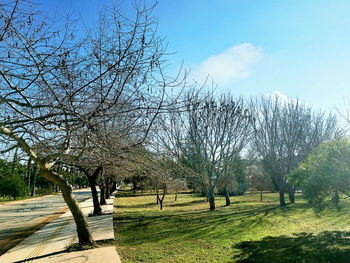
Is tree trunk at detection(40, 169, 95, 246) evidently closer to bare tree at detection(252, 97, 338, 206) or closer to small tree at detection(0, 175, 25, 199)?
bare tree at detection(252, 97, 338, 206)

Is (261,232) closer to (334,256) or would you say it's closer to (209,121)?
(334,256)

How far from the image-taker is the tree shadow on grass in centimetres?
627

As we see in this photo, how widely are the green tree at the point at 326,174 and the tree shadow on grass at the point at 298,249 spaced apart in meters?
1.05

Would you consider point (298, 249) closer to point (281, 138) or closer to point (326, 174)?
point (326, 174)

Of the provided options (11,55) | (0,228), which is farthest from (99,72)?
(0,228)

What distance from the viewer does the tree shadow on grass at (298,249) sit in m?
6.27

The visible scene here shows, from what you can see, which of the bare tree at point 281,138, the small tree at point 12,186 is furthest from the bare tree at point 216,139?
the small tree at point 12,186

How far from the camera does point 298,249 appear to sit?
712 cm

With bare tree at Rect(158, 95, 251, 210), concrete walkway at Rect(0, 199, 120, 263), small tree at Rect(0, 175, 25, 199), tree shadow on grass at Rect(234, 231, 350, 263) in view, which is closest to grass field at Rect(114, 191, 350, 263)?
tree shadow on grass at Rect(234, 231, 350, 263)

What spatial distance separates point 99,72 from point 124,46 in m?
0.50

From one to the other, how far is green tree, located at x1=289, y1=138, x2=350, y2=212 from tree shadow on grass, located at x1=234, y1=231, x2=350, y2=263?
1.05m

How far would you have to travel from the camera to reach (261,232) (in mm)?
9852

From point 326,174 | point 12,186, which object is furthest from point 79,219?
point 12,186

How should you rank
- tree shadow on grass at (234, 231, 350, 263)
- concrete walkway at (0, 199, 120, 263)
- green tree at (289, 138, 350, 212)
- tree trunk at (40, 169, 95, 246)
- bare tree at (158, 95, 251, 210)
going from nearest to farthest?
tree shadow on grass at (234, 231, 350, 263) < concrete walkway at (0, 199, 120, 263) < green tree at (289, 138, 350, 212) < tree trunk at (40, 169, 95, 246) < bare tree at (158, 95, 251, 210)
